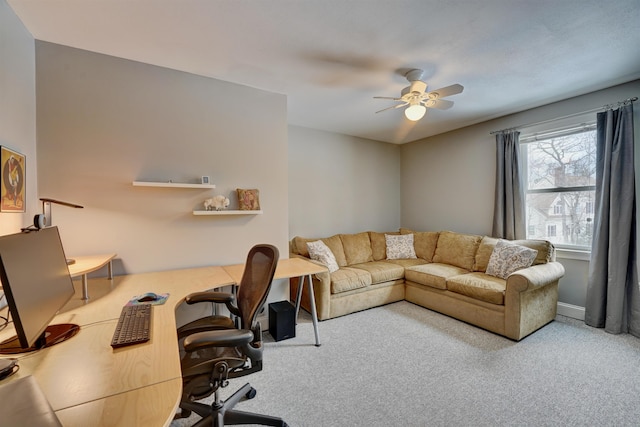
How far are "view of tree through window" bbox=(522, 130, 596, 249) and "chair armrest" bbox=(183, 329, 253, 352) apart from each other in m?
3.89

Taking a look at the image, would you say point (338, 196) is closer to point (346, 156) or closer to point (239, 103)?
point (346, 156)

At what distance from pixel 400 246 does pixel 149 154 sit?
3639 millimetres

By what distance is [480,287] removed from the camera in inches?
114

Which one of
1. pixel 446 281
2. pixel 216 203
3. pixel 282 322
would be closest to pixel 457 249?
pixel 446 281

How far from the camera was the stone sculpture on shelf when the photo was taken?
2.58 meters

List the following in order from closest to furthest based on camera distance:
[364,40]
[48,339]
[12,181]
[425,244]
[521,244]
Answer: [48,339]
[12,181]
[364,40]
[521,244]
[425,244]

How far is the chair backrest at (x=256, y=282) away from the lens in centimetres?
151

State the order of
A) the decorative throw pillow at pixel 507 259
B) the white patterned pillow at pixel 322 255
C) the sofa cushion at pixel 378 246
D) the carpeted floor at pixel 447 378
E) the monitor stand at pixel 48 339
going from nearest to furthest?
the monitor stand at pixel 48 339
the carpeted floor at pixel 447 378
the decorative throw pillow at pixel 507 259
the white patterned pillow at pixel 322 255
the sofa cushion at pixel 378 246

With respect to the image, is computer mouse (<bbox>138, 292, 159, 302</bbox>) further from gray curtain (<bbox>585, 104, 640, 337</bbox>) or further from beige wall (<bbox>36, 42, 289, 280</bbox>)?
gray curtain (<bbox>585, 104, 640, 337</bbox>)

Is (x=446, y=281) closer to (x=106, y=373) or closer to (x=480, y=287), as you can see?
(x=480, y=287)

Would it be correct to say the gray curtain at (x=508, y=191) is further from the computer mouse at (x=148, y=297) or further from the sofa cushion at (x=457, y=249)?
the computer mouse at (x=148, y=297)

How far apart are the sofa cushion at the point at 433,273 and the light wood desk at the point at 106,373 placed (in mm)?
2926

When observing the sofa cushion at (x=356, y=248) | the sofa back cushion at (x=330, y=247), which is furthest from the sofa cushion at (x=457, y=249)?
the sofa back cushion at (x=330, y=247)

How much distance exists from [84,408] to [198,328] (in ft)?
3.19
